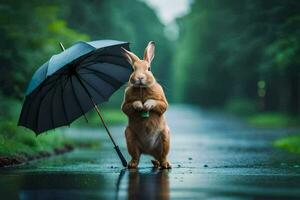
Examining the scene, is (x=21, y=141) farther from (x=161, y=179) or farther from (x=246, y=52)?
(x=246, y=52)

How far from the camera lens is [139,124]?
47.4ft

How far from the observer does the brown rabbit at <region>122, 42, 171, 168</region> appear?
13930 mm

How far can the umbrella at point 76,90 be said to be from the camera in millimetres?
14922

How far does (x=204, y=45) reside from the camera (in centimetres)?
7012

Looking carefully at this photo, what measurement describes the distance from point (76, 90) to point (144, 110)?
2.12 metres

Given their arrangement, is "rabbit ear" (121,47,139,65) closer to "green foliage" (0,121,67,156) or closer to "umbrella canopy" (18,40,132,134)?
"umbrella canopy" (18,40,132,134)

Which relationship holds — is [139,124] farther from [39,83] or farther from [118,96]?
[118,96]

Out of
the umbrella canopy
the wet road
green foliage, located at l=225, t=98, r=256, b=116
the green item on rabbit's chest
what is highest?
green foliage, located at l=225, t=98, r=256, b=116

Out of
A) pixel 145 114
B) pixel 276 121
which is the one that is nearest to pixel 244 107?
pixel 276 121

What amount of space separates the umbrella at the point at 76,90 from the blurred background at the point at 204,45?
3.62 ft

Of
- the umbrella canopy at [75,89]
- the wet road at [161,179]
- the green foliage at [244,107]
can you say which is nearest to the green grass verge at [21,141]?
the wet road at [161,179]

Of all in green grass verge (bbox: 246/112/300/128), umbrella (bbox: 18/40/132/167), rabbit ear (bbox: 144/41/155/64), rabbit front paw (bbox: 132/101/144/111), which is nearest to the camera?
rabbit front paw (bbox: 132/101/144/111)

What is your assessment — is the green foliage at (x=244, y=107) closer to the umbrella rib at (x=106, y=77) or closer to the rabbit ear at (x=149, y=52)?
the umbrella rib at (x=106, y=77)

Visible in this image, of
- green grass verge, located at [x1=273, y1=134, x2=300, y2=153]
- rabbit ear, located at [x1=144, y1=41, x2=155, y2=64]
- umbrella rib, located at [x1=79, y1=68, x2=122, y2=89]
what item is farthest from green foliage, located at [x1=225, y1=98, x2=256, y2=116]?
rabbit ear, located at [x1=144, y1=41, x2=155, y2=64]
